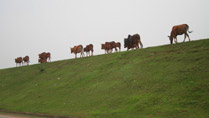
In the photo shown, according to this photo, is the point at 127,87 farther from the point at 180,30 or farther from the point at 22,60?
the point at 22,60

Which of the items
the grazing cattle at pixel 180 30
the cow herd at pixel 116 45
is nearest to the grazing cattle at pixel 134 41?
the cow herd at pixel 116 45

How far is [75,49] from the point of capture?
3634cm

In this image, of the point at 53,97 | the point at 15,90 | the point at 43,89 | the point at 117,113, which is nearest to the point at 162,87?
the point at 117,113

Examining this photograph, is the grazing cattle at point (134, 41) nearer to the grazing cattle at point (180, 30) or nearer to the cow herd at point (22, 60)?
the grazing cattle at point (180, 30)

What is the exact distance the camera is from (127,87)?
17797 millimetres

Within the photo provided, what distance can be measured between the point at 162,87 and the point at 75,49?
22.7 m

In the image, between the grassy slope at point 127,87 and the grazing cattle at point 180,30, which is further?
the grazing cattle at point 180,30

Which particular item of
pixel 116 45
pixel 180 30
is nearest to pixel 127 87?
pixel 180 30

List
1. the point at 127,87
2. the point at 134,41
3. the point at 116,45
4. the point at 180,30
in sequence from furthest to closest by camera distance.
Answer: the point at 116,45
the point at 134,41
the point at 180,30
the point at 127,87

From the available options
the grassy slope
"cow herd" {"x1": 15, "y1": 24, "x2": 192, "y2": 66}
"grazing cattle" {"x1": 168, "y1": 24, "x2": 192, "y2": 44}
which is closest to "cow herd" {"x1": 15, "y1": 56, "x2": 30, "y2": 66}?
"cow herd" {"x1": 15, "y1": 24, "x2": 192, "y2": 66}

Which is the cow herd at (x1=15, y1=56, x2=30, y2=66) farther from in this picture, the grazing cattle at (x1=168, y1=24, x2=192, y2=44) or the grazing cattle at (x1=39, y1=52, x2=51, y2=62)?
the grazing cattle at (x1=168, y1=24, x2=192, y2=44)

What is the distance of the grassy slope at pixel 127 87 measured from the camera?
13571 millimetres

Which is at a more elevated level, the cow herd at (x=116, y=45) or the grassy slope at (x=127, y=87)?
the cow herd at (x=116, y=45)

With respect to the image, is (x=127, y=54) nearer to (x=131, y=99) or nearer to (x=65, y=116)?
(x=131, y=99)
